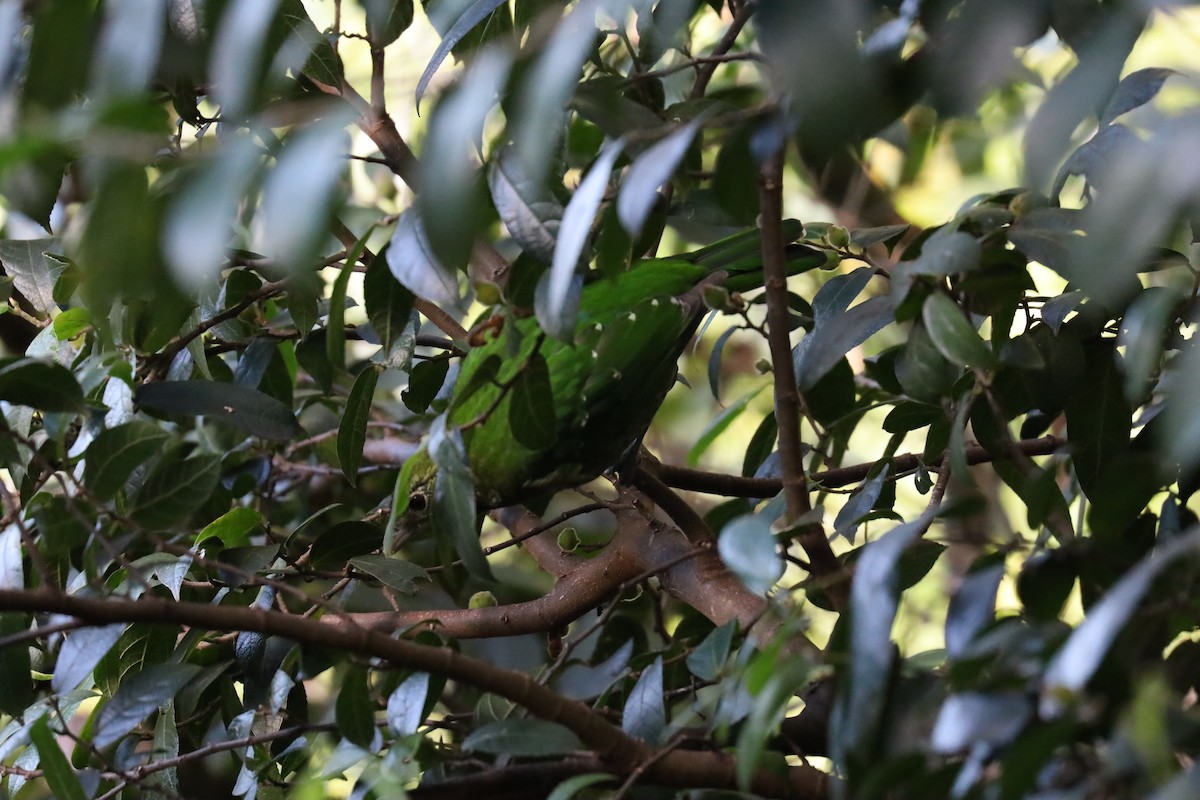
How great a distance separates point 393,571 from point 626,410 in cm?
64

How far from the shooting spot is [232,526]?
150 centimetres

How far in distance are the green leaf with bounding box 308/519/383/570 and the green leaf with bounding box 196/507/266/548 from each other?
0.12m

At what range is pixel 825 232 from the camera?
1433 mm

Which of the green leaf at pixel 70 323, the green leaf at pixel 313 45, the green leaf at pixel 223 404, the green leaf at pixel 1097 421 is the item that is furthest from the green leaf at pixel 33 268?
the green leaf at pixel 1097 421

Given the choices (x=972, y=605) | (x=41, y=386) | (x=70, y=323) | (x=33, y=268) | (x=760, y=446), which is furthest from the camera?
(x=760, y=446)

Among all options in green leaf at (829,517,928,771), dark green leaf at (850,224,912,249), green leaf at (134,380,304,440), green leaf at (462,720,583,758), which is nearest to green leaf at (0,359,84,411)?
green leaf at (134,380,304,440)

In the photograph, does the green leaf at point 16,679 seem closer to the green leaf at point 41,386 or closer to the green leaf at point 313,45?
the green leaf at point 41,386

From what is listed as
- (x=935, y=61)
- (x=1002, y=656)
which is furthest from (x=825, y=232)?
(x=1002, y=656)

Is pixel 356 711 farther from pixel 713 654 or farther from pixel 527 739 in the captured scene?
pixel 713 654

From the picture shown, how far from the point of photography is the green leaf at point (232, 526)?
1.47 m

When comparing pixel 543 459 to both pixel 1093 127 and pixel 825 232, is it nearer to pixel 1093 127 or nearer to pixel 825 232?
pixel 825 232

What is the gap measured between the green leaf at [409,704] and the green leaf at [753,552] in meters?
0.38

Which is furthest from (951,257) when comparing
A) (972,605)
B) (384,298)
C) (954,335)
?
(384,298)

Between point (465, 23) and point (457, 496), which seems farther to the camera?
point (465, 23)
